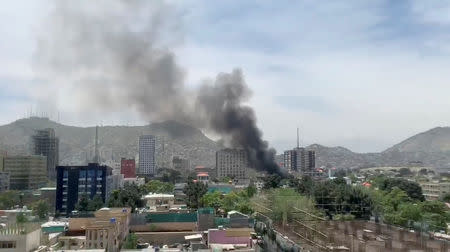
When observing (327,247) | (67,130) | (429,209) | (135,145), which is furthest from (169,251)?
(67,130)

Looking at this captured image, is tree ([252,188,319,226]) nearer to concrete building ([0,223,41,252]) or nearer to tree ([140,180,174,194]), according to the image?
concrete building ([0,223,41,252])

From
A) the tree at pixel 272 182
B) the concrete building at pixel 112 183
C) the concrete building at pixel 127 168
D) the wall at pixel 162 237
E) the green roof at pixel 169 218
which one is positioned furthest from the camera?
the concrete building at pixel 127 168

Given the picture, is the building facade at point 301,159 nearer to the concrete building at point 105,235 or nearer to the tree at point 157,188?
the tree at point 157,188

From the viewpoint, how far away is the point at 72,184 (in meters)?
37.8

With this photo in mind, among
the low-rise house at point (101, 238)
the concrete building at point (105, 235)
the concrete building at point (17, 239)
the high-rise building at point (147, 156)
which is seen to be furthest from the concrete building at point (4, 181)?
the high-rise building at point (147, 156)

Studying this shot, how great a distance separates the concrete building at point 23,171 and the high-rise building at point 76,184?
901 inches

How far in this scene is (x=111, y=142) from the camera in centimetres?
13338

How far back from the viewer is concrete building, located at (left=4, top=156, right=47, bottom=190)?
58325 millimetres

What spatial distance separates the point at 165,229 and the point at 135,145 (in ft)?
357

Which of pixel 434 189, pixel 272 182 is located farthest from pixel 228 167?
pixel 434 189

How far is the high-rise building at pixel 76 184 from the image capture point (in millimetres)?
37219

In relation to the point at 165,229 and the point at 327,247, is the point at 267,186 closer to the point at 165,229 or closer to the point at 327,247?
the point at 165,229

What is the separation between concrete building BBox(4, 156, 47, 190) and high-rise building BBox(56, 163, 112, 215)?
22.9 meters

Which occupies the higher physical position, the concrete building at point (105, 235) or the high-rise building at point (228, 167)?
the high-rise building at point (228, 167)
